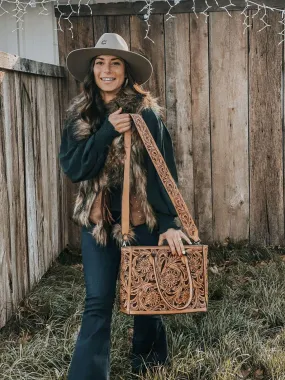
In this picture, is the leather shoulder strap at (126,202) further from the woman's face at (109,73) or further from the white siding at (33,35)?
the white siding at (33,35)

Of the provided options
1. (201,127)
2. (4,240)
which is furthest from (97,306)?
(201,127)

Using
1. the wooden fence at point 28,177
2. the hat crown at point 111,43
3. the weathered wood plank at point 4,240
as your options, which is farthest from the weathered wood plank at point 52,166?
the hat crown at point 111,43

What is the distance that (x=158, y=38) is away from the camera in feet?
20.7

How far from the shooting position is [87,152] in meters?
3.40

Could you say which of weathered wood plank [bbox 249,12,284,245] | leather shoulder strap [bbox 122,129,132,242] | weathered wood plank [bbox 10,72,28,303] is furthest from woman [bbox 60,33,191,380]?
weathered wood plank [bbox 249,12,284,245]

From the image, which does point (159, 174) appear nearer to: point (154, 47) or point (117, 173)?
point (117, 173)

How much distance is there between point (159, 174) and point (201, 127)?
10.0 ft

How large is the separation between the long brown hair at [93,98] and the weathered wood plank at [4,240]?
1.04m

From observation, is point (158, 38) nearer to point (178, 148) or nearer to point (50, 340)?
point (178, 148)

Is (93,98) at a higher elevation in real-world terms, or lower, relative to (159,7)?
lower

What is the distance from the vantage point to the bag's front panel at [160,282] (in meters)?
3.32

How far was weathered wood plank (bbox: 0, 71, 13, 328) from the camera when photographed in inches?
179

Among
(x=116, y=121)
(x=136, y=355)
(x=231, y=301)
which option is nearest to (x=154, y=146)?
(x=116, y=121)

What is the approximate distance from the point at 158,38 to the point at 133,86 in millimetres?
2833
